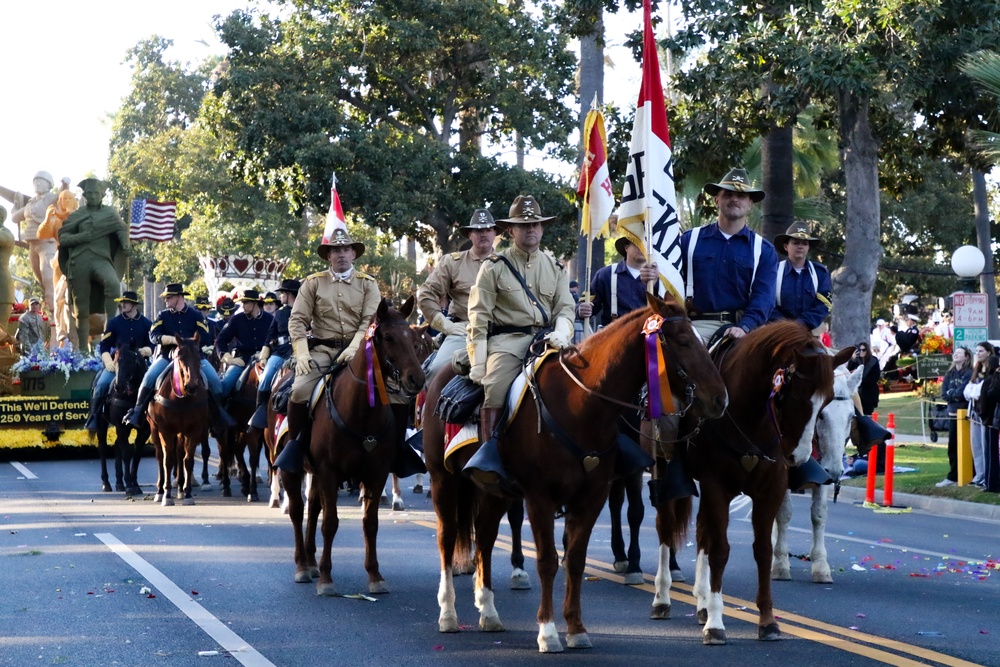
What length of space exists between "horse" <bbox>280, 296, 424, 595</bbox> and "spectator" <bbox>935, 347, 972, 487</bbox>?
10367mm

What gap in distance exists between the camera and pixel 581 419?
8133 mm

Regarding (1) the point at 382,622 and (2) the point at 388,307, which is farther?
(2) the point at 388,307

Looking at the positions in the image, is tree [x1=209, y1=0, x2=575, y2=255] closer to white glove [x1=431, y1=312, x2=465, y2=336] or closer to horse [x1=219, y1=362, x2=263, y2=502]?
horse [x1=219, y1=362, x2=263, y2=502]

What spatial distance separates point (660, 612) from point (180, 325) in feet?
33.7

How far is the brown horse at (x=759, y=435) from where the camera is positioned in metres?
8.56

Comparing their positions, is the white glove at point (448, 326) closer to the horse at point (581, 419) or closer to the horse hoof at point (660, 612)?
the horse at point (581, 419)

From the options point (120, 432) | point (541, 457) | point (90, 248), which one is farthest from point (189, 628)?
point (90, 248)

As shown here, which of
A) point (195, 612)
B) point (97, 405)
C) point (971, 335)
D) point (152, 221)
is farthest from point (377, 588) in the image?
point (152, 221)

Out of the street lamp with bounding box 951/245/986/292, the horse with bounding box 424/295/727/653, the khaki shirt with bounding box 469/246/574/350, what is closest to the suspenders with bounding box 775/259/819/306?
the khaki shirt with bounding box 469/246/574/350

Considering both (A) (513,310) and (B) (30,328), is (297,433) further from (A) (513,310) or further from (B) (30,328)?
(B) (30,328)

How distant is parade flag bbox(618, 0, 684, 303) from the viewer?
9.78 meters

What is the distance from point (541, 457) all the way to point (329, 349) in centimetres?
386

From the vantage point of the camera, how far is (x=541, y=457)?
8.20 m

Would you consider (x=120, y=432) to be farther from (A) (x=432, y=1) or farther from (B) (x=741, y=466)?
(A) (x=432, y=1)
